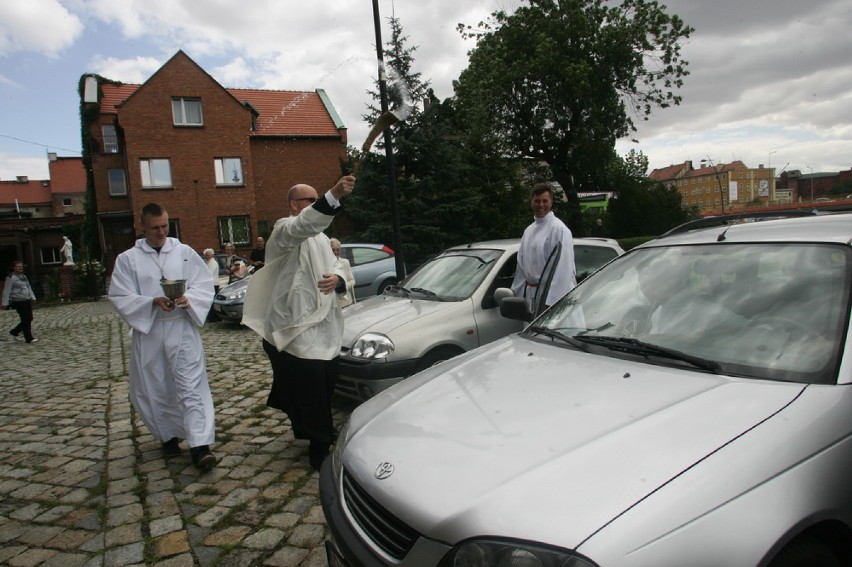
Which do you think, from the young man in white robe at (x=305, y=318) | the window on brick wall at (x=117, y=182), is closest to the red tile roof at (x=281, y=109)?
the window on brick wall at (x=117, y=182)

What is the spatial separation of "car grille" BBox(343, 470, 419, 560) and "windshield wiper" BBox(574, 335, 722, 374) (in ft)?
4.03

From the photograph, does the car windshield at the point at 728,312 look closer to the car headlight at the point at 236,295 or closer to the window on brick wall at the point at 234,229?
the car headlight at the point at 236,295

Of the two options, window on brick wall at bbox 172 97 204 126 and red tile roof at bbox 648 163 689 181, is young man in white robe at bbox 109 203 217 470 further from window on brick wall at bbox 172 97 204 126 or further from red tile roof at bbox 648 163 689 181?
red tile roof at bbox 648 163 689 181

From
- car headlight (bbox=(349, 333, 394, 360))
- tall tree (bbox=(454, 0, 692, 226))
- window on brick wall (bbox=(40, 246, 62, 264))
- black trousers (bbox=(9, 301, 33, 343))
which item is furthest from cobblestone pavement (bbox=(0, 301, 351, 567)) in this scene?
window on brick wall (bbox=(40, 246, 62, 264))

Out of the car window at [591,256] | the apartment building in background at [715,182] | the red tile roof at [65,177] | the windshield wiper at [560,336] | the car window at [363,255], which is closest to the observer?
the windshield wiper at [560,336]

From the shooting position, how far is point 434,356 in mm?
4680

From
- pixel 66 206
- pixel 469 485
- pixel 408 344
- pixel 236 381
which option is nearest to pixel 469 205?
pixel 236 381

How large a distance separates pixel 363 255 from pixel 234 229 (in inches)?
712

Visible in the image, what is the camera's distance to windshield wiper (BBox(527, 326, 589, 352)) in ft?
8.33

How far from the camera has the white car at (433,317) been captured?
448 cm

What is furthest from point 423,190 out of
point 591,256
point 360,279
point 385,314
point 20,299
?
point 385,314

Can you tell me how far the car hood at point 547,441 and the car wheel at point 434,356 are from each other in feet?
7.12

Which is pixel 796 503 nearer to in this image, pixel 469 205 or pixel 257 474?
pixel 257 474

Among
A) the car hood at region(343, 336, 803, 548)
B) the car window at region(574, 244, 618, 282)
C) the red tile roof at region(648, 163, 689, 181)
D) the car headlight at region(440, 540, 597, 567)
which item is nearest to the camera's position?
the car headlight at region(440, 540, 597, 567)
